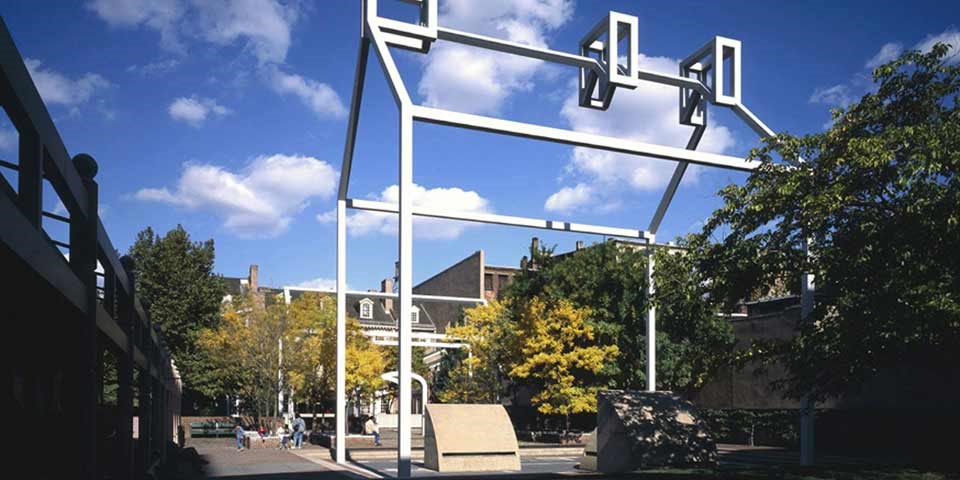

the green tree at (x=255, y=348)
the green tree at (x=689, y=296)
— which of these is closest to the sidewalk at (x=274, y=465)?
the green tree at (x=255, y=348)

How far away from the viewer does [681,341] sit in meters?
37.0

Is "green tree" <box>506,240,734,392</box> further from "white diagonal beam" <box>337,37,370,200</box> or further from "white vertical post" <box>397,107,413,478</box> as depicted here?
"white vertical post" <box>397,107,413,478</box>

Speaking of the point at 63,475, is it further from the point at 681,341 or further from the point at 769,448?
the point at 681,341

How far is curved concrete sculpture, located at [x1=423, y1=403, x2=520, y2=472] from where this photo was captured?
819 inches

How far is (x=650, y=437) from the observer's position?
18547 millimetres

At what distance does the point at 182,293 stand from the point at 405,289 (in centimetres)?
4374

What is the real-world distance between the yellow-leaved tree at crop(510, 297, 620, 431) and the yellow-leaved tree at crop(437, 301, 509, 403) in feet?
9.28

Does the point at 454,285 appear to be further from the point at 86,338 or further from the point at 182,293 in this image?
the point at 86,338

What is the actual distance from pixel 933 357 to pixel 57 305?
579 inches

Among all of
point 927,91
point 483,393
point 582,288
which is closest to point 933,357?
point 927,91

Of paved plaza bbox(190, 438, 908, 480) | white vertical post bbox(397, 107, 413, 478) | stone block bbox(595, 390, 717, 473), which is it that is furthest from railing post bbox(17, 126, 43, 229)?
stone block bbox(595, 390, 717, 473)

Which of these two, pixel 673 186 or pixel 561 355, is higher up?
pixel 673 186

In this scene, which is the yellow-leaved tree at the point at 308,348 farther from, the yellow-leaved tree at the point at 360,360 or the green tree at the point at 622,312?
the green tree at the point at 622,312

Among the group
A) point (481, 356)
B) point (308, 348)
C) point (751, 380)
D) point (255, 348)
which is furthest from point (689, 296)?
point (255, 348)
